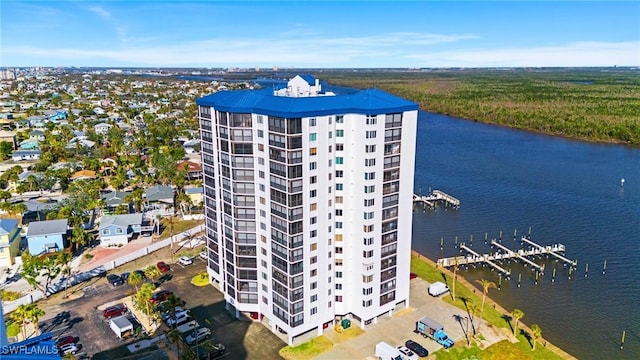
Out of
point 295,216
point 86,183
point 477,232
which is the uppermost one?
point 295,216

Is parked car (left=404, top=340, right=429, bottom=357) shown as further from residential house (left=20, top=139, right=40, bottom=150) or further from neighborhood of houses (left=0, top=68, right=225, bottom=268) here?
residential house (left=20, top=139, right=40, bottom=150)

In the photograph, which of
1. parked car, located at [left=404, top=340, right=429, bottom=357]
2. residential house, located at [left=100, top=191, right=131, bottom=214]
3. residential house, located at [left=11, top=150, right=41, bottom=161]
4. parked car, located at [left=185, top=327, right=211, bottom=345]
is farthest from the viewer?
residential house, located at [left=11, top=150, right=41, bottom=161]

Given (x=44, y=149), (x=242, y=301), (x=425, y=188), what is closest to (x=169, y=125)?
(x=44, y=149)

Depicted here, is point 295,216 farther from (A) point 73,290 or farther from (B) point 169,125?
(B) point 169,125

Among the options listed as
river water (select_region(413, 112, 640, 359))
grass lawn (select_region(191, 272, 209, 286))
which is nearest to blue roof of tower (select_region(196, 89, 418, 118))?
grass lawn (select_region(191, 272, 209, 286))

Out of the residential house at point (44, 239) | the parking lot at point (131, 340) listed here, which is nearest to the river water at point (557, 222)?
Answer: the parking lot at point (131, 340)

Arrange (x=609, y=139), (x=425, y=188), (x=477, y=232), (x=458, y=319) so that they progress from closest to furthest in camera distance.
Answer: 1. (x=458, y=319)
2. (x=477, y=232)
3. (x=425, y=188)
4. (x=609, y=139)

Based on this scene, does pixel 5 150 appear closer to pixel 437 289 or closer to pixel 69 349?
pixel 69 349
